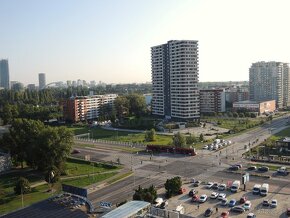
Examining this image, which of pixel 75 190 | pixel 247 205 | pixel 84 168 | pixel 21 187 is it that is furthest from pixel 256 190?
pixel 21 187

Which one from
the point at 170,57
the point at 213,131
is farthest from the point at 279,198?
the point at 170,57

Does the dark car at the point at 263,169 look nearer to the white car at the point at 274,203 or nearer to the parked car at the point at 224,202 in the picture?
the white car at the point at 274,203

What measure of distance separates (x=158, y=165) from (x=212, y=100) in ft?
233

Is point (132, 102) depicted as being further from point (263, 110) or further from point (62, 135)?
point (62, 135)

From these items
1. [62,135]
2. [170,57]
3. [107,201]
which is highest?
[170,57]

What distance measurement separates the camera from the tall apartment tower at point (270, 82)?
135 meters

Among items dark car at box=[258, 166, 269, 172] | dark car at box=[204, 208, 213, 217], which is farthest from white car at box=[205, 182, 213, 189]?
dark car at box=[258, 166, 269, 172]

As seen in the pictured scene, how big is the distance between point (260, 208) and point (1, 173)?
113 ft

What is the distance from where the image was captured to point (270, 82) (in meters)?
137

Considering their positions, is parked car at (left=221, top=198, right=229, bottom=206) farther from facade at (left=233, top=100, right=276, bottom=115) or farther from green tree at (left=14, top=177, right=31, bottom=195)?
facade at (left=233, top=100, right=276, bottom=115)

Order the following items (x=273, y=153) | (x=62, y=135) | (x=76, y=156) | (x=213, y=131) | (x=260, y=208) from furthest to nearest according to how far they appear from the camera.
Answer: (x=213, y=131)
(x=76, y=156)
(x=273, y=153)
(x=62, y=135)
(x=260, y=208)

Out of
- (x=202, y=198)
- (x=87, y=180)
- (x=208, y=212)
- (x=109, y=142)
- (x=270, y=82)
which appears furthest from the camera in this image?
(x=270, y=82)

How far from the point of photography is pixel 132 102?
4439 inches

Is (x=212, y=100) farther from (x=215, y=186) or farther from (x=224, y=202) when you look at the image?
(x=224, y=202)
